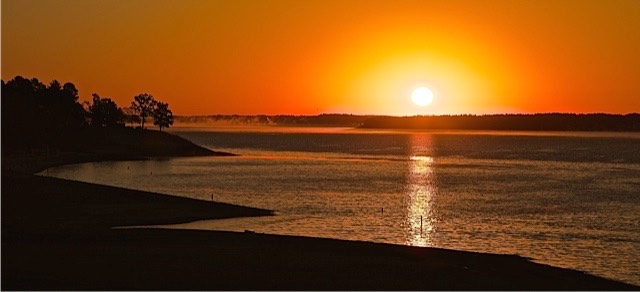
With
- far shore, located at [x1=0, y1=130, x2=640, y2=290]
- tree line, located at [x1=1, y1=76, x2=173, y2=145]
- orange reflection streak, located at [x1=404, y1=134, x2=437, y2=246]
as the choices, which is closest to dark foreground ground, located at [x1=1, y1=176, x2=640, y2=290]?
far shore, located at [x1=0, y1=130, x2=640, y2=290]

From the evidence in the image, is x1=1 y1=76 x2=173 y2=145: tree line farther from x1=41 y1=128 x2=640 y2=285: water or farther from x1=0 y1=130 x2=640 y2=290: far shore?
x1=0 y1=130 x2=640 y2=290: far shore

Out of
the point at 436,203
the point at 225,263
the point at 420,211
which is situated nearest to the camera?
the point at 225,263

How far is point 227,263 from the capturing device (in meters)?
38.2

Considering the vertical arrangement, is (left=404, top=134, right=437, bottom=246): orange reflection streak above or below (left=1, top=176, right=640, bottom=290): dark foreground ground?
below

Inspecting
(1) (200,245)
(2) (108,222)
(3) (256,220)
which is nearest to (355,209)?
(3) (256,220)

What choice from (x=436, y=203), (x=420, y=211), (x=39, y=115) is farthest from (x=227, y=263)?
(x=39, y=115)

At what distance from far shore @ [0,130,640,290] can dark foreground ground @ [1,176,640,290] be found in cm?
5

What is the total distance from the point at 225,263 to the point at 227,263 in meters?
0.10

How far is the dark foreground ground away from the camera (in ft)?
110

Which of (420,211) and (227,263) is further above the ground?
(227,263)

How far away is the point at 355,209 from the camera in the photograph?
76.0 metres

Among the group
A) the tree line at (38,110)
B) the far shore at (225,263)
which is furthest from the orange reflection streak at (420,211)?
the tree line at (38,110)

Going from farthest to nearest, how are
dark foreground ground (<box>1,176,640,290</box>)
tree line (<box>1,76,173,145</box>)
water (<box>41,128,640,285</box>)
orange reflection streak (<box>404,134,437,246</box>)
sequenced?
tree line (<box>1,76,173,145</box>) < orange reflection streak (<box>404,134,437,246</box>) < water (<box>41,128,640,285</box>) < dark foreground ground (<box>1,176,640,290</box>)

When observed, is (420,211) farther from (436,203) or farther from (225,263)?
(225,263)
